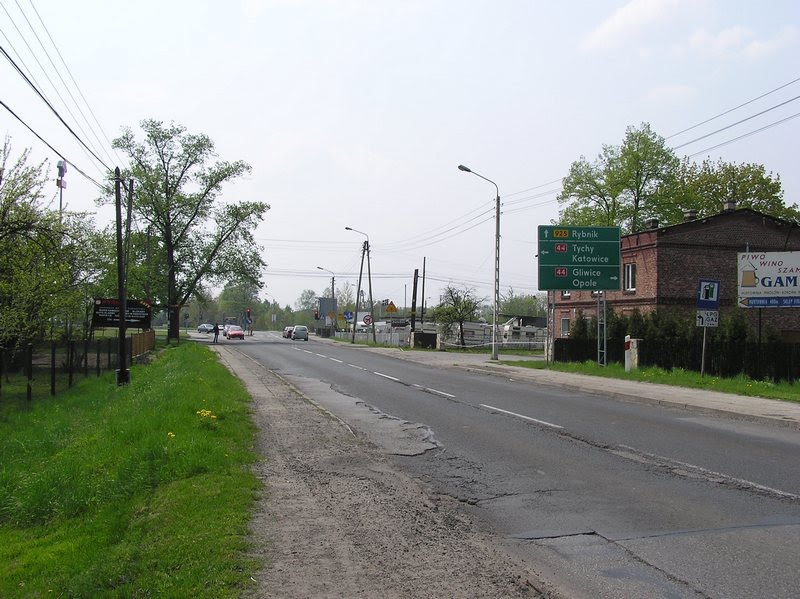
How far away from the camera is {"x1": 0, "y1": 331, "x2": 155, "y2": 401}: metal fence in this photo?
88.4 feet

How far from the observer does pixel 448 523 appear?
644 centimetres

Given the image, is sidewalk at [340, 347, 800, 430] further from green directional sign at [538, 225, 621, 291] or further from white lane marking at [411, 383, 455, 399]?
white lane marking at [411, 383, 455, 399]

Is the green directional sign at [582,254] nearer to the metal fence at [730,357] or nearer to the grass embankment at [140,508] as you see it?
the metal fence at [730,357]

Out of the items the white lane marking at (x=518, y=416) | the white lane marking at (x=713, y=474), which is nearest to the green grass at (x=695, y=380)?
the white lane marking at (x=518, y=416)

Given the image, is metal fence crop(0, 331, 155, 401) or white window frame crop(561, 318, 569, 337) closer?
metal fence crop(0, 331, 155, 401)

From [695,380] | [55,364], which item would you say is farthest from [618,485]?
[55,364]

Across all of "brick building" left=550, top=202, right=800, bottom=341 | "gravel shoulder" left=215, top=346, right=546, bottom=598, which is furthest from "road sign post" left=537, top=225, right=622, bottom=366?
"gravel shoulder" left=215, top=346, right=546, bottom=598

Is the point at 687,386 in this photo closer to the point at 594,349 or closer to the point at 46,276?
the point at 594,349

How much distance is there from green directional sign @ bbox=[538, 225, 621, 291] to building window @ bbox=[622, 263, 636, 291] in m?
14.2

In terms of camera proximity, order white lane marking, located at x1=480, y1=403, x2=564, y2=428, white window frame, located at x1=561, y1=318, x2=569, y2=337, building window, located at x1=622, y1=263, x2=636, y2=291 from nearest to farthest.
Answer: white lane marking, located at x1=480, y1=403, x2=564, y2=428 → building window, located at x1=622, y1=263, x2=636, y2=291 → white window frame, located at x1=561, y1=318, x2=569, y2=337

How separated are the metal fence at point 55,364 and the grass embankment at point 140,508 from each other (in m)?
13.0

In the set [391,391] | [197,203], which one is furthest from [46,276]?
[197,203]

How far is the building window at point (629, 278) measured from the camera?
138ft

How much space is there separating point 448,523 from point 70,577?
3234 mm
